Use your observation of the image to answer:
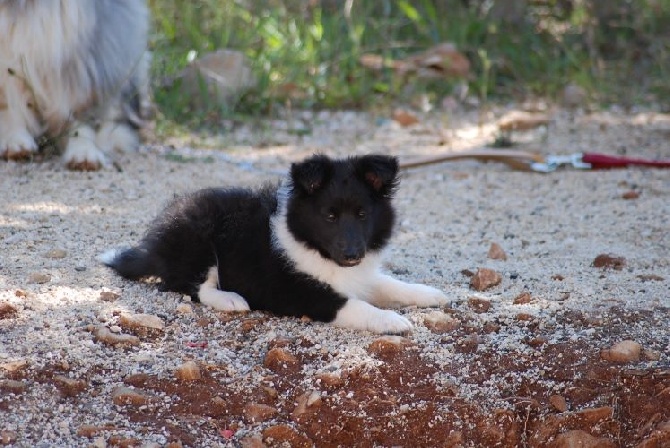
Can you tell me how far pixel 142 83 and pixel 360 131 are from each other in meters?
1.90

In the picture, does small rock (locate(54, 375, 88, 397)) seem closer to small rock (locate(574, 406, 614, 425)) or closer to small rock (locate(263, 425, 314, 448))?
small rock (locate(263, 425, 314, 448))

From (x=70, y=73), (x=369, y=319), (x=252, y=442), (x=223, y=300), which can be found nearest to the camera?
(x=252, y=442)

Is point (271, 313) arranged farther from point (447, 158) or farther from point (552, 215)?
point (447, 158)

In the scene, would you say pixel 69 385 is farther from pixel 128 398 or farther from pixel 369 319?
pixel 369 319

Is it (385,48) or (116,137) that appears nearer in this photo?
(116,137)

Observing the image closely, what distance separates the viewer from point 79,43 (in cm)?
634

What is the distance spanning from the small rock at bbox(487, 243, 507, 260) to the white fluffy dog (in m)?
2.68

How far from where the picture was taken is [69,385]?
11.8ft

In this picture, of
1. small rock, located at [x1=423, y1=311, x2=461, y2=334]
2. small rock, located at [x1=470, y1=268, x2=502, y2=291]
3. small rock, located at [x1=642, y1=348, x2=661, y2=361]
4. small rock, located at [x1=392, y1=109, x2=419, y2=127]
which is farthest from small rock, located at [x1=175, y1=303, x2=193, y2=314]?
small rock, located at [x1=392, y1=109, x2=419, y2=127]

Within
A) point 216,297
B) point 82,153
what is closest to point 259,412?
point 216,297

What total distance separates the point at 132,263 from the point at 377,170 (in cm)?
123

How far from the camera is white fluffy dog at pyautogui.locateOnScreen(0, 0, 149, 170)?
242 inches

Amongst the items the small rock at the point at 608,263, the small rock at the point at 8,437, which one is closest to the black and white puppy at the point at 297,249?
the small rock at the point at 608,263

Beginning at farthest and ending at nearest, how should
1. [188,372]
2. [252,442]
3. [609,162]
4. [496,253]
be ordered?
[609,162]
[496,253]
[188,372]
[252,442]
